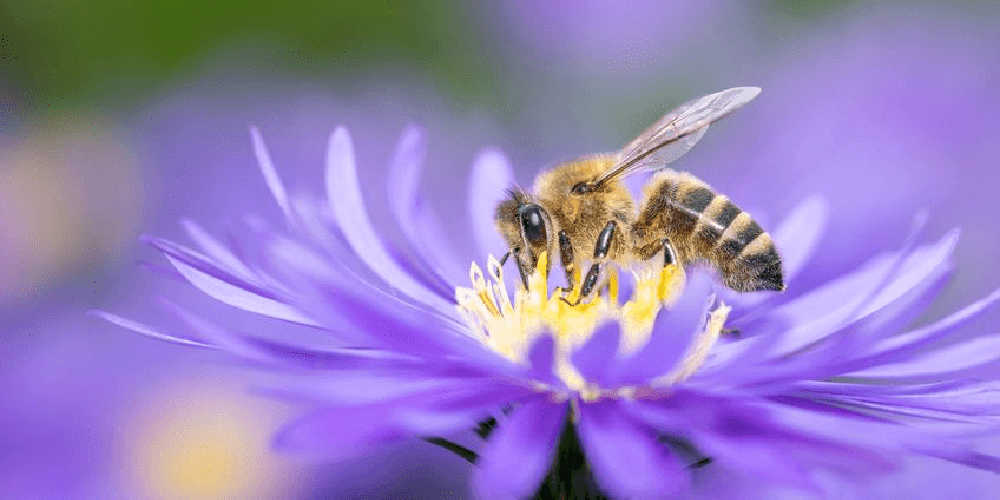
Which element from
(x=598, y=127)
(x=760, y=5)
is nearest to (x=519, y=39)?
(x=598, y=127)

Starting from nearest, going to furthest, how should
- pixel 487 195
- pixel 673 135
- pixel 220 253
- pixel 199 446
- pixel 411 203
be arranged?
pixel 220 253 → pixel 673 135 → pixel 411 203 → pixel 487 195 → pixel 199 446

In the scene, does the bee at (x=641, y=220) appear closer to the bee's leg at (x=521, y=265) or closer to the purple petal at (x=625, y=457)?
the bee's leg at (x=521, y=265)

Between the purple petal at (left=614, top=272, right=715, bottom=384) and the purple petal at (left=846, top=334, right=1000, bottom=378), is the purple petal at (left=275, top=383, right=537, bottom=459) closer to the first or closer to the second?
the purple petal at (left=614, top=272, right=715, bottom=384)

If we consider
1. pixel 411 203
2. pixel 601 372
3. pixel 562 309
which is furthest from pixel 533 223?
pixel 601 372

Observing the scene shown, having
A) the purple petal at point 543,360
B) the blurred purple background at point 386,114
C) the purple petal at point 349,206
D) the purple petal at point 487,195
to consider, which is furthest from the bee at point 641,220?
the blurred purple background at point 386,114

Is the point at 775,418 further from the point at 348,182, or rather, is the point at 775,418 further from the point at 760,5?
the point at 760,5

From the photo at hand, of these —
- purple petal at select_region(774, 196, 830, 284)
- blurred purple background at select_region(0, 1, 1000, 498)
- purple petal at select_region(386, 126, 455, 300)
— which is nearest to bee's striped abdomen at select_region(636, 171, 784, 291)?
purple petal at select_region(774, 196, 830, 284)

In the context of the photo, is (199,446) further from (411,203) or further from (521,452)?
(521,452)
